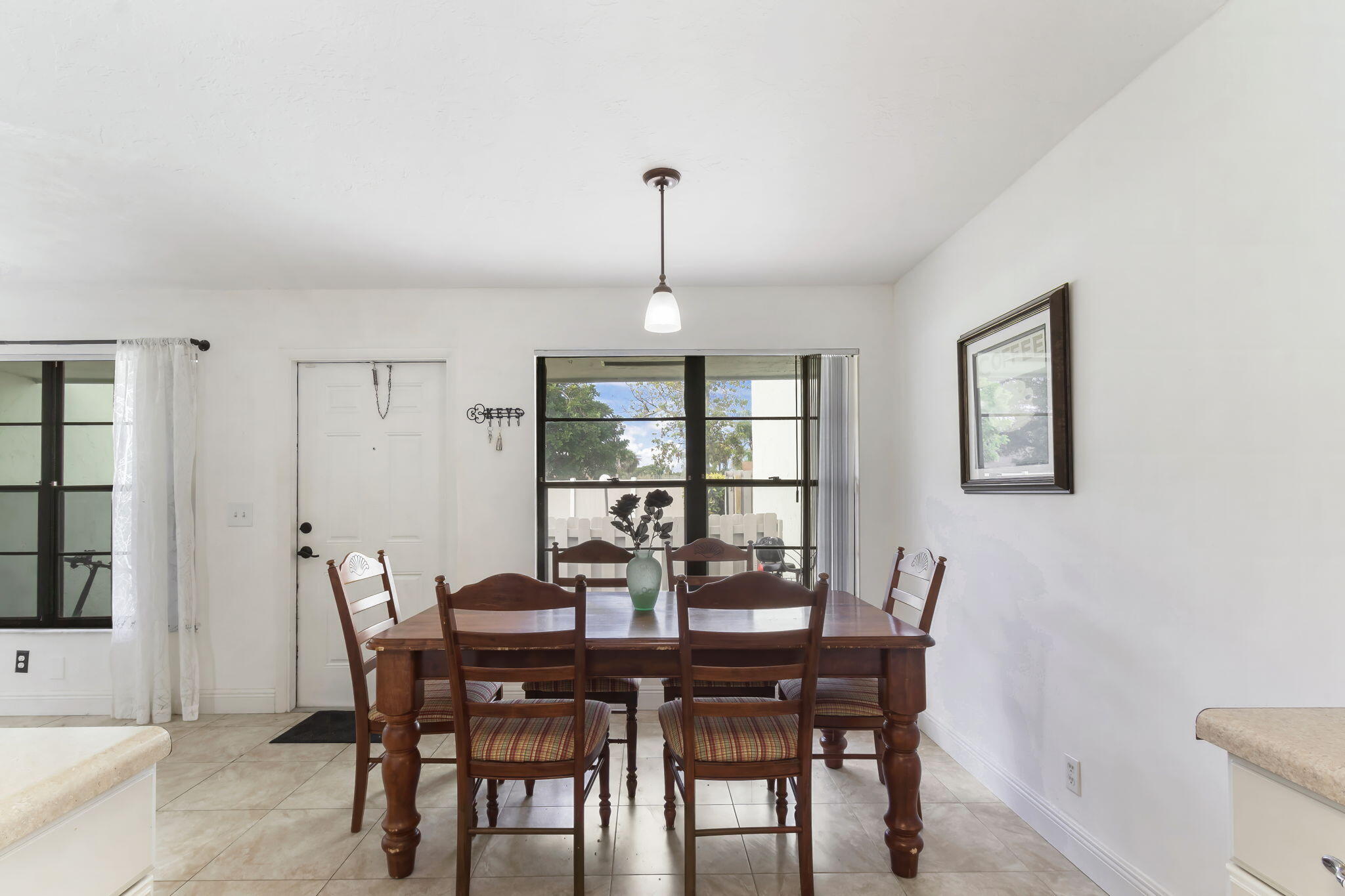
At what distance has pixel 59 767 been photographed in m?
0.82

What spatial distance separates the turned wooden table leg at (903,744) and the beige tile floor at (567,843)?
0.39ft

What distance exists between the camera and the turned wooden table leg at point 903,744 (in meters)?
2.26

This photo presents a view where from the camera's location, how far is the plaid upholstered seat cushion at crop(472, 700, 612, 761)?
2098 millimetres

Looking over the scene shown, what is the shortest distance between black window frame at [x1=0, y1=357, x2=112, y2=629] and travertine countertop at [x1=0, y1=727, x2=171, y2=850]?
4014 mm

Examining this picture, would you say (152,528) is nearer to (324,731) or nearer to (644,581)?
(324,731)

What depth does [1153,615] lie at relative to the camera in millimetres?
1936

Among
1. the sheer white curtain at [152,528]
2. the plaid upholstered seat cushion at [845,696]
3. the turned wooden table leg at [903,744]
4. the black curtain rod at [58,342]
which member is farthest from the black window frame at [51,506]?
the turned wooden table leg at [903,744]

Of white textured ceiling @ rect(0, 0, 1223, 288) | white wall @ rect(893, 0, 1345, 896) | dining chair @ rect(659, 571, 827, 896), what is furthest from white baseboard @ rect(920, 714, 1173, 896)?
white textured ceiling @ rect(0, 0, 1223, 288)

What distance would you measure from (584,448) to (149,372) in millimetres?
2479

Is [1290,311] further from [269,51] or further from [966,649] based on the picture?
[269,51]

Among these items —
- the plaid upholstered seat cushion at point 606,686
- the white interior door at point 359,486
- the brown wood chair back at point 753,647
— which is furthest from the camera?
the white interior door at point 359,486

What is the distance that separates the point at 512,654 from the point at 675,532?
6.71ft

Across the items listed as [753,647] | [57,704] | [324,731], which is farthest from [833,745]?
[57,704]

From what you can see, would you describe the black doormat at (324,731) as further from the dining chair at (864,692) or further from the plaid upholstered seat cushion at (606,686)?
the dining chair at (864,692)
